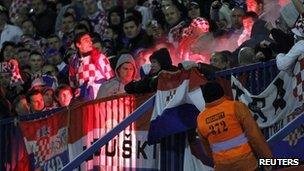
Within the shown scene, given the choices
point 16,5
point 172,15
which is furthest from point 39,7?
point 172,15

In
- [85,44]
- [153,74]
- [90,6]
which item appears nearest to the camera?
[153,74]

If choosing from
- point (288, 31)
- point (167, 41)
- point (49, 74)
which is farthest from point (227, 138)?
point (49, 74)

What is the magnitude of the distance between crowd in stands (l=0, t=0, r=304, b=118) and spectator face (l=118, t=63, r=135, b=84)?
0.04ft

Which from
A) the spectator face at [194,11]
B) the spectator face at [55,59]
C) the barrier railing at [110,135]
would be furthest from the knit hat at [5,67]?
the barrier railing at [110,135]

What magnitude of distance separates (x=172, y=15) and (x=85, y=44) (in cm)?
140

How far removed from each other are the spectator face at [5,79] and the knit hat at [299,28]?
712 centimetres

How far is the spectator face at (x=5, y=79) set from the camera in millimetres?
17777

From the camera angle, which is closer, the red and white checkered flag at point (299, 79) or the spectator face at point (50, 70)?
the red and white checkered flag at point (299, 79)

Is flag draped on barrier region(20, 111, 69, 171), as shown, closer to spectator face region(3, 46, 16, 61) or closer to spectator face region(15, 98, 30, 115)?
spectator face region(15, 98, 30, 115)

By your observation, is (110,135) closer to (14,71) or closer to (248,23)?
(248,23)

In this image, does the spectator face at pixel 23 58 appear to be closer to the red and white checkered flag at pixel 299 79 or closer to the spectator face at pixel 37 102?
the spectator face at pixel 37 102

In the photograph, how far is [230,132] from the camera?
10.7 m

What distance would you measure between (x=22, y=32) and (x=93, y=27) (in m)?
2.47

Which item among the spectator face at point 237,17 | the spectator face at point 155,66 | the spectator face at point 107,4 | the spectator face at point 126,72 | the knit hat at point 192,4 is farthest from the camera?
the spectator face at point 107,4
